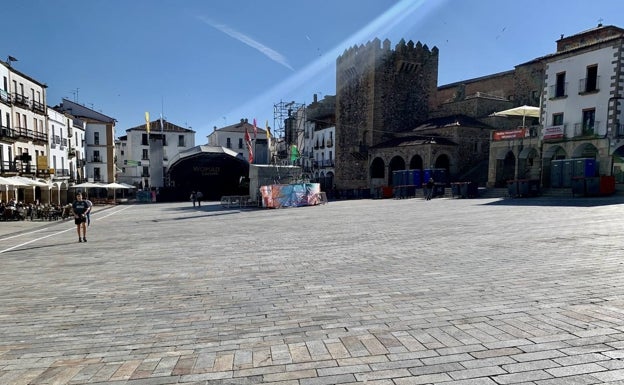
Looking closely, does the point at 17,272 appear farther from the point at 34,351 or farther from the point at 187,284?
the point at 34,351

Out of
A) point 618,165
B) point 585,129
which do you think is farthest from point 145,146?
point 618,165

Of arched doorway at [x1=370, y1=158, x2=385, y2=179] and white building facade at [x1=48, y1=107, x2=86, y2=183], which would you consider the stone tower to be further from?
white building facade at [x1=48, y1=107, x2=86, y2=183]

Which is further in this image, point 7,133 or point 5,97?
point 5,97

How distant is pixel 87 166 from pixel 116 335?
2053 inches

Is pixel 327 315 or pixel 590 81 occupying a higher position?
pixel 590 81

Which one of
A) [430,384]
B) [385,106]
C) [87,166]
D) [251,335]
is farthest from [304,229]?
[87,166]

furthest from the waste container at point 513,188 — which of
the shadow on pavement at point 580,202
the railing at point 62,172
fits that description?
the railing at point 62,172

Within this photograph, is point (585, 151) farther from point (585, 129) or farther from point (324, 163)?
point (324, 163)

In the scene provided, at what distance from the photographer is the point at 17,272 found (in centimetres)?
731

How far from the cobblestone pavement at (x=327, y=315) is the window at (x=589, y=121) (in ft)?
65.4

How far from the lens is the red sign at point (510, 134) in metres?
28.0

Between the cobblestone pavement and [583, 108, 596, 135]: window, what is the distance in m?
19.9

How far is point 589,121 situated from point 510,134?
17.5 ft

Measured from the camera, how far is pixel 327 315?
429 cm
